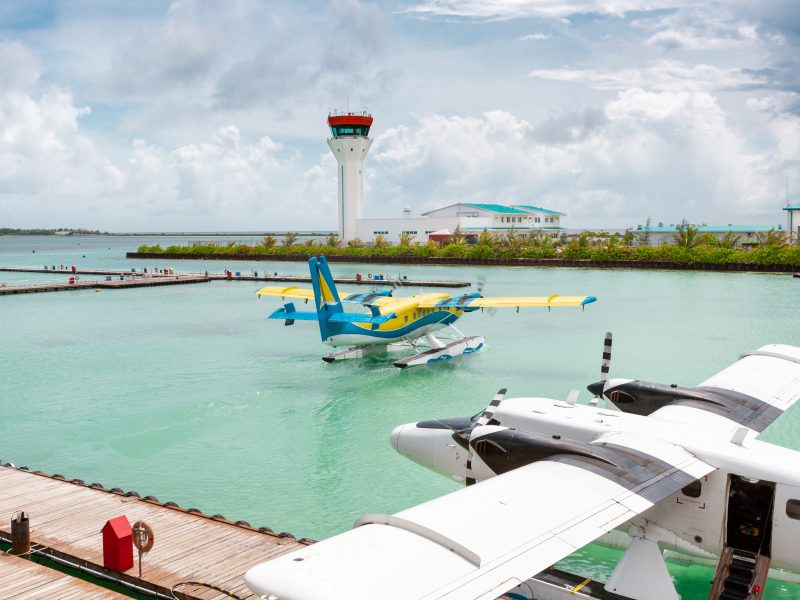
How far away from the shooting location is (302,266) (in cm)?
8925

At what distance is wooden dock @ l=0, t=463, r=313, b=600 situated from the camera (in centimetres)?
903

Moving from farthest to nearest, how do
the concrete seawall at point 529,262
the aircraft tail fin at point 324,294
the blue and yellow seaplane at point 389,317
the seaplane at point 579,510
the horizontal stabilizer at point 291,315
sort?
the concrete seawall at point 529,262
the horizontal stabilizer at point 291,315
the blue and yellow seaplane at point 389,317
the aircraft tail fin at point 324,294
the seaplane at point 579,510

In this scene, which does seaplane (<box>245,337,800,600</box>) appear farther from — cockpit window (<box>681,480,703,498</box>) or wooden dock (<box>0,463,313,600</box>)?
wooden dock (<box>0,463,313,600</box>)

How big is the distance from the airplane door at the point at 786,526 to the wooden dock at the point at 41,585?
799cm

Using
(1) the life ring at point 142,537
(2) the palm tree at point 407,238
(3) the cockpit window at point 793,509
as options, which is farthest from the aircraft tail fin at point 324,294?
(2) the palm tree at point 407,238

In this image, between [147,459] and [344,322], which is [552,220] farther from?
[147,459]

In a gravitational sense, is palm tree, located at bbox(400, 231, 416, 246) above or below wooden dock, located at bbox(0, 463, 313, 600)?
above

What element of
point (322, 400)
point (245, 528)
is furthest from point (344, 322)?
point (245, 528)

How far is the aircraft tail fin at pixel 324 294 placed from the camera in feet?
81.0

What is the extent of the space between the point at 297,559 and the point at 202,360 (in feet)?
76.7

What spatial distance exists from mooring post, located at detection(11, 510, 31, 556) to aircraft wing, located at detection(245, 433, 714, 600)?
590cm

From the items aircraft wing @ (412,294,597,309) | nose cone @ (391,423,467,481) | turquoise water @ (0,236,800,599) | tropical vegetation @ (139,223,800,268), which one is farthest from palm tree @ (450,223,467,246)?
nose cone @ (391,423,467,481)

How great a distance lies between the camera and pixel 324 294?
976 inches

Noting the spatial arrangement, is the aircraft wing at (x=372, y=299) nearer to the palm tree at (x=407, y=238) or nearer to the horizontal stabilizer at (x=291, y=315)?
the horizontal stabilizer at (x=291, y=315)
